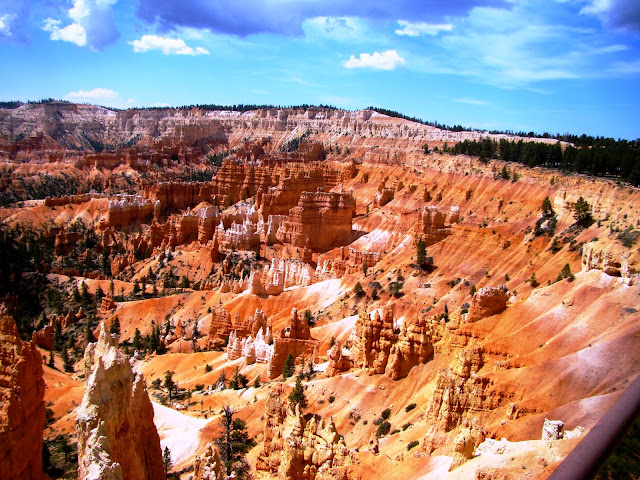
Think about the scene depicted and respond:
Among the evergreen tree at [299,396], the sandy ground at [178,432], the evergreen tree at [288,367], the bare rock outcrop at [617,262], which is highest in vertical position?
the bare rock outcrop at [617,262]

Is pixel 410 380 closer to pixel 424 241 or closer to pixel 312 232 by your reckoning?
pixel 424 241

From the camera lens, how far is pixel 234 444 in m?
26.6

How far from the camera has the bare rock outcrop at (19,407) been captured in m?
14.8

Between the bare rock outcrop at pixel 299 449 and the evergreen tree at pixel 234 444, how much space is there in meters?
1.09

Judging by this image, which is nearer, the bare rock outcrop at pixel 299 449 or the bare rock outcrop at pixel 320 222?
the bare rock outcrop at pixel 299 449

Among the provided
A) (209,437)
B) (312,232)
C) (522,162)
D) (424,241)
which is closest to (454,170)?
(522,162)

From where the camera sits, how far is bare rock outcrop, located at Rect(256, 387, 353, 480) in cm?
1900

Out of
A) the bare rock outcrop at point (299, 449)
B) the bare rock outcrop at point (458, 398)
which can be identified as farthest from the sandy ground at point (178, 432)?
the bare rock outcrop at point (458, 398)

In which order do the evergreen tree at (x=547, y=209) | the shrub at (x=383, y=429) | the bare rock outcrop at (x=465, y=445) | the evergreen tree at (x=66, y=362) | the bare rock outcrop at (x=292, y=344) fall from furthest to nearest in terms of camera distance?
the evergreen tree at (x=547, y=209), the evergreen tree at (x=66, y=362), the bare rock outcrop at (x=292, y=344), the shrub at (x=383, y=429), the bare rock outcrop at (x=465, y=445)

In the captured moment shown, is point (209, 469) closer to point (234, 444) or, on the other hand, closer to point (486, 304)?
point (234, 444)

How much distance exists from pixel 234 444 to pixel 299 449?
7.76 meters

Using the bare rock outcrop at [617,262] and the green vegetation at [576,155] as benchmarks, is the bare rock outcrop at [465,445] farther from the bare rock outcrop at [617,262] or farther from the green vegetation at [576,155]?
the green vegetation at [576,155]

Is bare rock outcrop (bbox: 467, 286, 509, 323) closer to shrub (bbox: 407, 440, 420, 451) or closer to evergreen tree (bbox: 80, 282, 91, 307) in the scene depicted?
shrub (bbox: 407, 440, 420, 451)

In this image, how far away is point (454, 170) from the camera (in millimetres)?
82812
